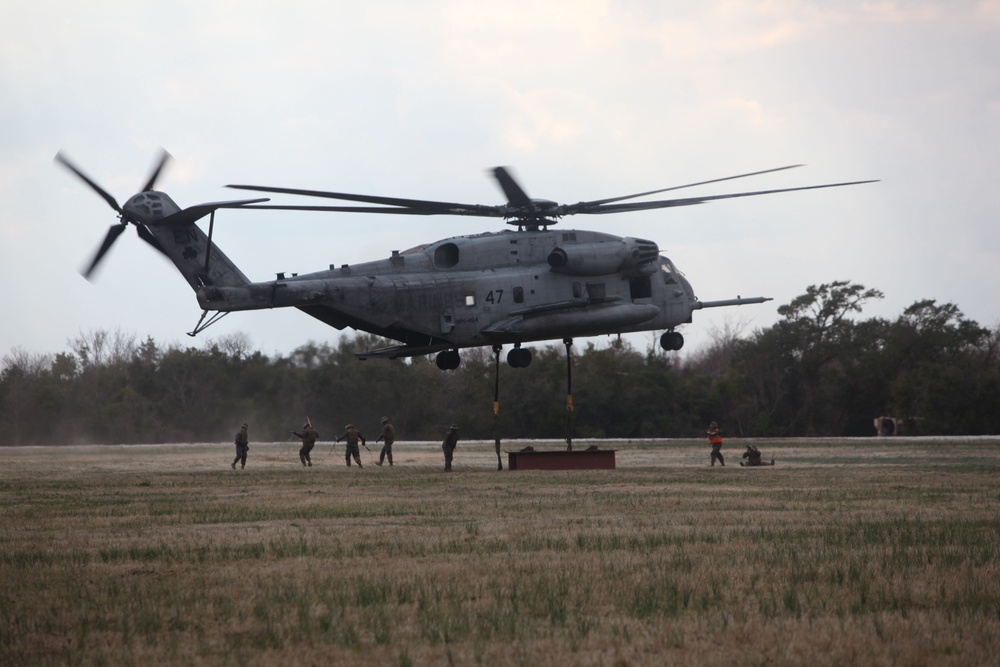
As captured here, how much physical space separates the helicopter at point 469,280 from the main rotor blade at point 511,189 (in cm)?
5

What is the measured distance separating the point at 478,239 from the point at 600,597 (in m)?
23.2

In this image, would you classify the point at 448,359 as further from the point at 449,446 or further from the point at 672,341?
the point at 672,341

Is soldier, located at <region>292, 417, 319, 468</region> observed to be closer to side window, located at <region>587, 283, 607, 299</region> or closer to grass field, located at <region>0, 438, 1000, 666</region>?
side window, located at <region>587, 283, 607, 299</region>

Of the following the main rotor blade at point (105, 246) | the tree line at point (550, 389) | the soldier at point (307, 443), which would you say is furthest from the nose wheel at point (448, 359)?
the tree line at point (550, 389)

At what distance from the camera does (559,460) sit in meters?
33.8

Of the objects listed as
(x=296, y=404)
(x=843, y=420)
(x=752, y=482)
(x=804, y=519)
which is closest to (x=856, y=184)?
(x=752, y=482)

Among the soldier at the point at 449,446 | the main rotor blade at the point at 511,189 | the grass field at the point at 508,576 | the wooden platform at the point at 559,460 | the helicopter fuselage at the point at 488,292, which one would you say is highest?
the main rotor blade at the point at 511,189

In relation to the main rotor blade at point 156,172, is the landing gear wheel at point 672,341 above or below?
below

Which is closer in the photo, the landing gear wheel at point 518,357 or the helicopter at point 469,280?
the helicopter at point 469,280

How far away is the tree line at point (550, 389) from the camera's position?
63.8 metres

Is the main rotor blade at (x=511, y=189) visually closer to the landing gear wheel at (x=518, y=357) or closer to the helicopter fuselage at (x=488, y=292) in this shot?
the helicopter fuselage at (x=488, y=292)

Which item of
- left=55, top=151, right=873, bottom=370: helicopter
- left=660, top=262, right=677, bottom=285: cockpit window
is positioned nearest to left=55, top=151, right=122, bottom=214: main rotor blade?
left=55, top=151, right=873, bottom=370: helicopter

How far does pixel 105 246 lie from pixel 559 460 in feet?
44.3

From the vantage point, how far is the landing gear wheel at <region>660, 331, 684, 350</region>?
123ft
